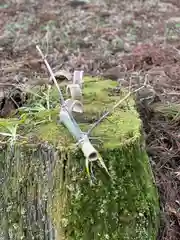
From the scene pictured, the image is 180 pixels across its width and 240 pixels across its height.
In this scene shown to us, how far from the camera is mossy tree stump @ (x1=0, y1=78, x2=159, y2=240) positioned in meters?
2.76

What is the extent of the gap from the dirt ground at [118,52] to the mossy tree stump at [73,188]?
1.32 ft

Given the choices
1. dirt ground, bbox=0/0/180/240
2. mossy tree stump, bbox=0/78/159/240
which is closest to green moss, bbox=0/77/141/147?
mossy tree stump, bbox=0/78/159/240

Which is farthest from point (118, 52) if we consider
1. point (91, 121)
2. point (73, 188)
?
point (73, 188)

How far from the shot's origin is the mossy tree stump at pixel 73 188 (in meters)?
2.76

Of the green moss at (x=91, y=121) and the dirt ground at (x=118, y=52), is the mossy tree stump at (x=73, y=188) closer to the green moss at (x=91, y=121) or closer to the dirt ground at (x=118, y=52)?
the green moss at (x=91, y=121)

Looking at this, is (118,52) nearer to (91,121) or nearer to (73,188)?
(91,121)

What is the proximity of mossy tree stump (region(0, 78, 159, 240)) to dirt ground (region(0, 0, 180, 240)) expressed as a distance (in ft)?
1.32

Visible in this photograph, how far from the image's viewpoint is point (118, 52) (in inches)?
277

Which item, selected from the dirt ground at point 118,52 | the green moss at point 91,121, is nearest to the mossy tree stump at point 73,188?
the green moss at point 91,121

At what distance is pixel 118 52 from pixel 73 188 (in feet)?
14.9

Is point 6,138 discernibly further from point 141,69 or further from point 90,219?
point 141,69

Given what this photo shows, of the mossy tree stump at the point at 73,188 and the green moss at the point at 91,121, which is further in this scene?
the green moss at the point at 91,121

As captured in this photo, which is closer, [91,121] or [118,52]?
[91,121]

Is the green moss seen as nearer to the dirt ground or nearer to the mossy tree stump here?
the mossy tree stump
